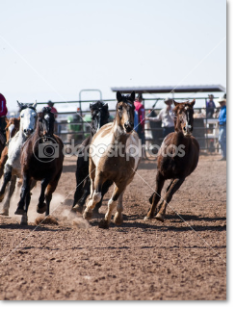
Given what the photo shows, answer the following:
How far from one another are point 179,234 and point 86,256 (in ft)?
5.68

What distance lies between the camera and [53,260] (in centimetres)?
503

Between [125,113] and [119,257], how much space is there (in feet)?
6.52

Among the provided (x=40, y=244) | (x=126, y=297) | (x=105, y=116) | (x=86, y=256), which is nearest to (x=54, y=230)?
(x=40, y=244)

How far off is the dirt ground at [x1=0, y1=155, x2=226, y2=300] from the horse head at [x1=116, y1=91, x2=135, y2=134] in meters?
1.45

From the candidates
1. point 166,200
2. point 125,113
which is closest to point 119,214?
point 166,200

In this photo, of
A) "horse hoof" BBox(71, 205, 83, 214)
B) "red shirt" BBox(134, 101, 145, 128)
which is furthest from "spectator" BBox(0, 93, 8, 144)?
"red shirt" BBox(134, 101, 145, 128)

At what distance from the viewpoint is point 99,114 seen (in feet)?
26.4

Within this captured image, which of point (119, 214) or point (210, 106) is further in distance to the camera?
point (210, 106)

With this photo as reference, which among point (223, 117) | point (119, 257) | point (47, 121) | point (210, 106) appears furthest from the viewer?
point (210, 106)

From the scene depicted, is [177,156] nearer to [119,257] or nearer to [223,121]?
[119,257]

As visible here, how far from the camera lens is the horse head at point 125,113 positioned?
6141 millimetres

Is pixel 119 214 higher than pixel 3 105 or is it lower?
lower

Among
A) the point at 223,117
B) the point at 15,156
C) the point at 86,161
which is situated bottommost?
the point at 86,161

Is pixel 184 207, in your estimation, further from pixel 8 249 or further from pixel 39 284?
pixel 39 284
